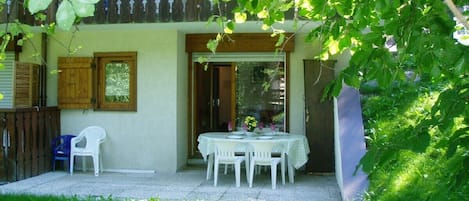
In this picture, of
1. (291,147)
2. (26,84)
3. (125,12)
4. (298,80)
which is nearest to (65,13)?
(291,147)

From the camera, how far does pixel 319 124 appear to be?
8898mm

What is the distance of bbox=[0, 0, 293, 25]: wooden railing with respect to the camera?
8.07m

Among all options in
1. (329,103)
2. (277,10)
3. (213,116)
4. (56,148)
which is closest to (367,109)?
(329,103)

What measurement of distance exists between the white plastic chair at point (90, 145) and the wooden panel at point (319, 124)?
12.1ft

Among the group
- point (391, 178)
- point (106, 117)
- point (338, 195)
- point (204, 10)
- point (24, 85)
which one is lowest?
point (338, 195)

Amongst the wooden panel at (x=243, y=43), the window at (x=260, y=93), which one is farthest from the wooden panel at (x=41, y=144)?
the window at (x=260, y=93)

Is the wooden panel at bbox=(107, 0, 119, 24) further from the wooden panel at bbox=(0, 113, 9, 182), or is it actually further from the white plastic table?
the white plastic table

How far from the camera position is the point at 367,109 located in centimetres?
794

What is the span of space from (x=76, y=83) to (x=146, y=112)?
1454 mm

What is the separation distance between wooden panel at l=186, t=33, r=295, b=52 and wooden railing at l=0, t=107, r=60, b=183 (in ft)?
9.72

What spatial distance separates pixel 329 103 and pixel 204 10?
271 cm

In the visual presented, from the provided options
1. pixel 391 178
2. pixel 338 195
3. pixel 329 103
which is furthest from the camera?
pixel 329 103

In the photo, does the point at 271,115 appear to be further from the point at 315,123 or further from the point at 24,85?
the point at 24,85

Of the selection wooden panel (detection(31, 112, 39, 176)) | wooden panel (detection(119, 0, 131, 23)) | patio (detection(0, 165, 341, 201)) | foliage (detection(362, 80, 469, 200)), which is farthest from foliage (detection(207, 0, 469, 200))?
wooden panel (detection(31, 112, 39, 176))
